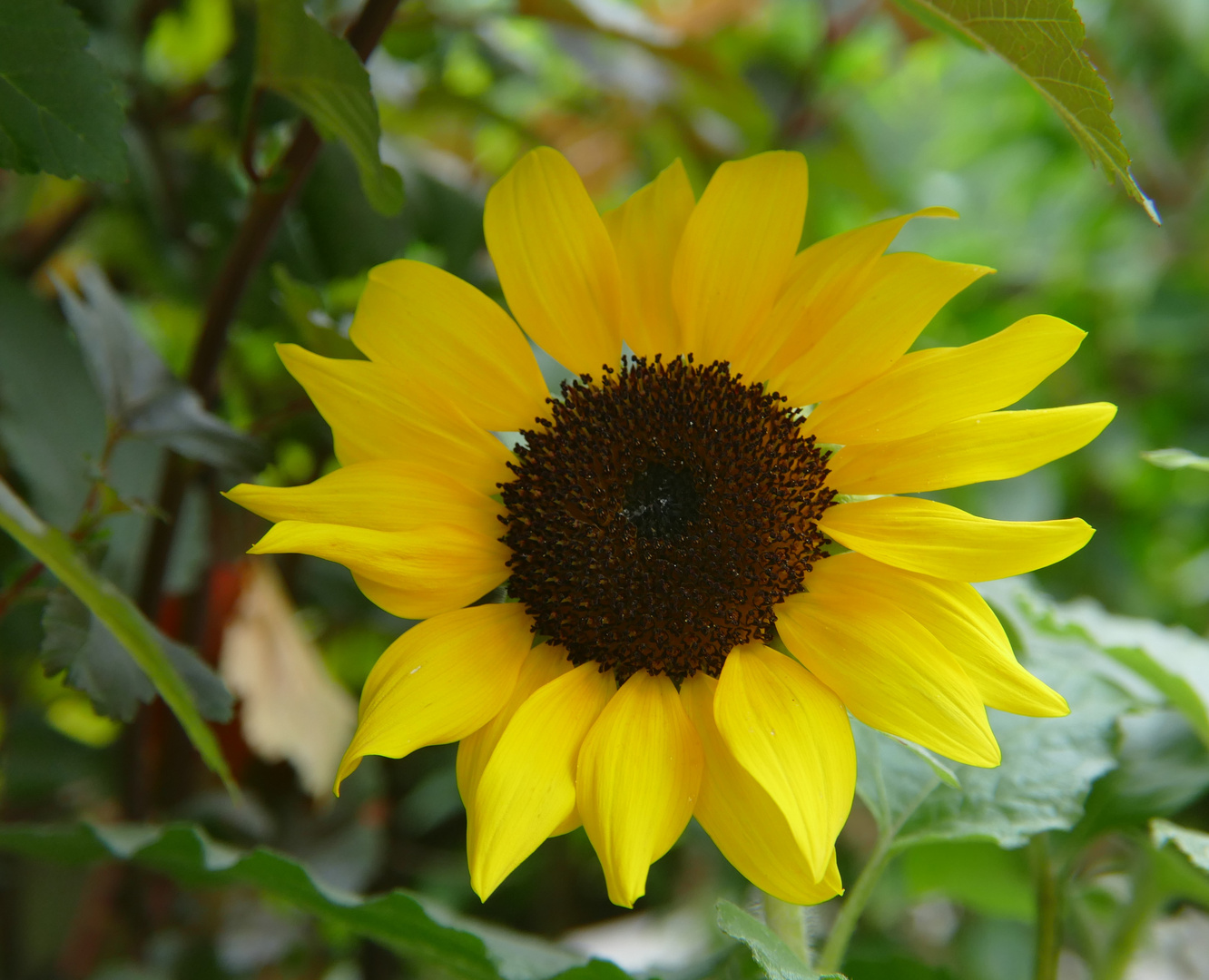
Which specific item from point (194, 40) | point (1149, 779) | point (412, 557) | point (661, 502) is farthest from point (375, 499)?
point (194, 40)

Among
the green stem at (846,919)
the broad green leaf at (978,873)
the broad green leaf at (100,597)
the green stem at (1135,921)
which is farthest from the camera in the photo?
the broad green leaf at (978,873)

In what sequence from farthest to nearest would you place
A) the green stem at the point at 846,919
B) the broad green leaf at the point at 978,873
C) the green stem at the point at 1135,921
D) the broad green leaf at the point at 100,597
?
1. the broad green leaf at the point at 978,873
2. the green stem at the point at 1135,921
3. the green stem at the point at 846,919
4. the broad green leaf at the point at 100,597

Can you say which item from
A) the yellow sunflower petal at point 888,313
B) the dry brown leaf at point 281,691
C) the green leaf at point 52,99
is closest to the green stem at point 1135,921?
the yellow sunflower petal at point 888,313

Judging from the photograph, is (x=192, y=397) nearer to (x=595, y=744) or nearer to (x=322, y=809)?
(x=595, y=744)

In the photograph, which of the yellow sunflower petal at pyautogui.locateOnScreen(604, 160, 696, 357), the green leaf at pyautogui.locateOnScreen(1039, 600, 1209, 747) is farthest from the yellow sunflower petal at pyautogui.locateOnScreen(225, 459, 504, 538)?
the green leaf at pyautogui.locateOnScreen(1039, 600, 1209, 747)

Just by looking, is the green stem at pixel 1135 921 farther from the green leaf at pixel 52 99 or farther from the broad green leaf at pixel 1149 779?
the green leaf at pixel 52 99

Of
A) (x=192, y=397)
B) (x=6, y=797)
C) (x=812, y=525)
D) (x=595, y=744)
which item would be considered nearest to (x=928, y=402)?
(x=812, y=525)

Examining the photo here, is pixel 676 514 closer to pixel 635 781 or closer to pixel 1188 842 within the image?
pixel 635 781
